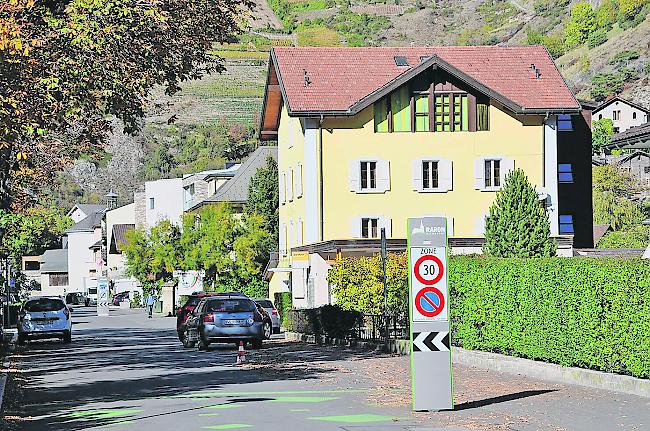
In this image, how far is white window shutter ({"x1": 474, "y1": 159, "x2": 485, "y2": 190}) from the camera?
57219 mm

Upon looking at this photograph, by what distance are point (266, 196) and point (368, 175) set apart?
23.5 m

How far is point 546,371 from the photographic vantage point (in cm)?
2166

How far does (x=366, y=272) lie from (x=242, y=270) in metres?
38.2

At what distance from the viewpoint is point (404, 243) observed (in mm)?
55188

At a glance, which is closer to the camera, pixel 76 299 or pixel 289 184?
pixel 289 184

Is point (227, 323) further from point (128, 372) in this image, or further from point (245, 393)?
point (245, 393)

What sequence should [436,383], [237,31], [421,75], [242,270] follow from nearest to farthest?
1. [436,383]
2. [237,31]
3. [421,75]
4. [242,270]

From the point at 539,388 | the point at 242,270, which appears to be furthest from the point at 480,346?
the point at 242,270

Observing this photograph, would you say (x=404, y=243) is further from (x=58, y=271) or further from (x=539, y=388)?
(x=58, y=271)

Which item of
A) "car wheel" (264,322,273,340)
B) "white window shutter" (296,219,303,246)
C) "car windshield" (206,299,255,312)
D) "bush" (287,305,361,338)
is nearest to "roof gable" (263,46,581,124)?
"white window shutter" (296,219,303,246)

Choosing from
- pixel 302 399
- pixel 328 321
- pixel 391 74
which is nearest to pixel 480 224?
pixel 391 74

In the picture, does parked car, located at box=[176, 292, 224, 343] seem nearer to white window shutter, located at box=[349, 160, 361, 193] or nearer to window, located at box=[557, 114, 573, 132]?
white window shutter, located at box=[349, 160, 361, 193]

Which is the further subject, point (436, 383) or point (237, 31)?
point (237, 31)

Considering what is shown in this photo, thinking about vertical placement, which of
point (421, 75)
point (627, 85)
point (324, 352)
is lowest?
point (324, 352)
